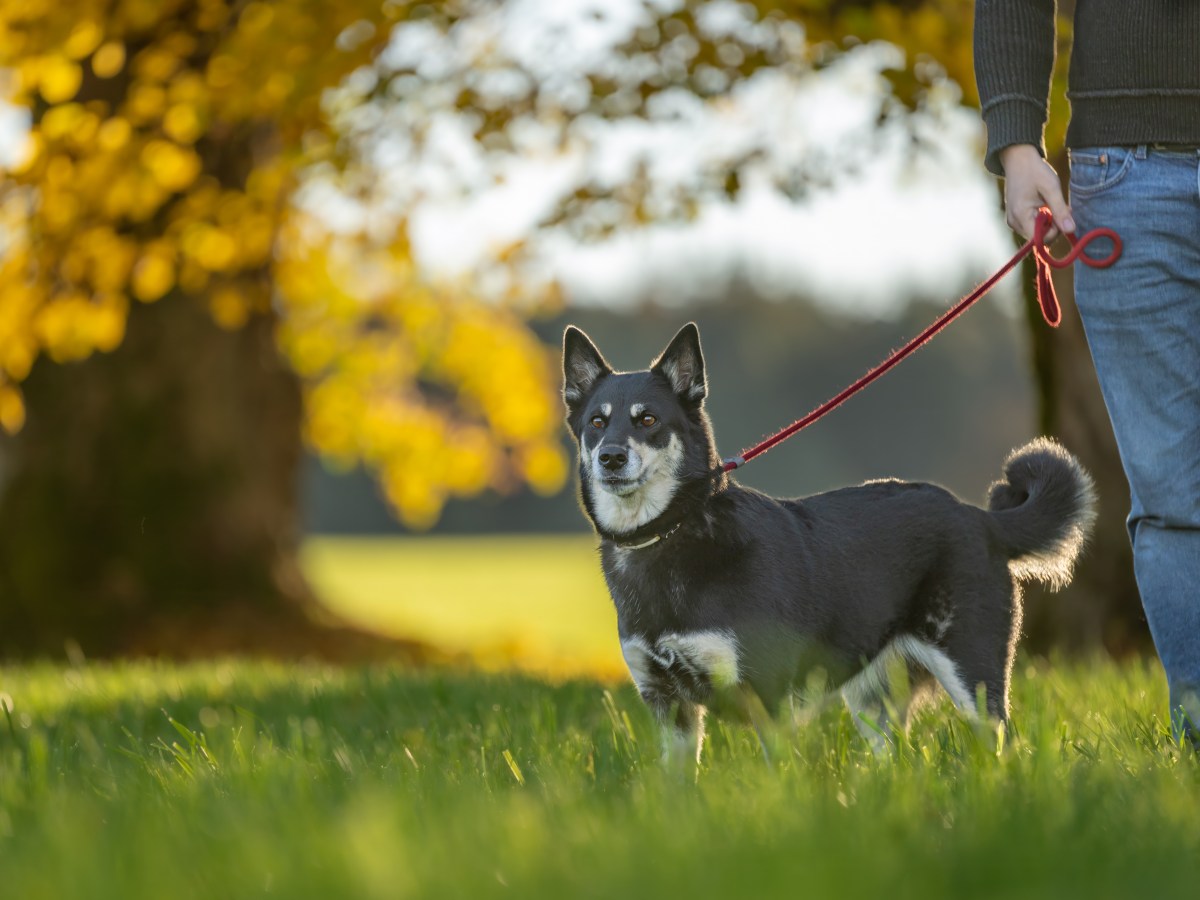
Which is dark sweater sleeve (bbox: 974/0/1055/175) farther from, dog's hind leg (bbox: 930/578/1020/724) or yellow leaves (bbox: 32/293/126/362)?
yellow leaves (bbox: 32/293/126/362)

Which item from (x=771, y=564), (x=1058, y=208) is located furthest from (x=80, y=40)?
(x=1058, y=208)

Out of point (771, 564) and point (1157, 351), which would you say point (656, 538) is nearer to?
point (771, 564)

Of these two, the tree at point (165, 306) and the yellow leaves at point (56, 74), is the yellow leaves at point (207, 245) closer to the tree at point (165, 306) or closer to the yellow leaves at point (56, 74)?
the tree at point (165, 306)

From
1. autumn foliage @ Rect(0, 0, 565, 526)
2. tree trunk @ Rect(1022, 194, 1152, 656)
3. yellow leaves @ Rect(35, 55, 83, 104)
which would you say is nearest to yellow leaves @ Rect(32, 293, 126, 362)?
autumn foliage @ Rect(0, 0, 565, 526)

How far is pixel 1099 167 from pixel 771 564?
1448mm

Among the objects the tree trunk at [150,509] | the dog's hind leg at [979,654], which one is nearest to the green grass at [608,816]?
the dog's hind leg at [979,654]

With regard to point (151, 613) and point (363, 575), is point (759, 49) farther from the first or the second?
point (363, 575)

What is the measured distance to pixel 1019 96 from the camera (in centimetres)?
382

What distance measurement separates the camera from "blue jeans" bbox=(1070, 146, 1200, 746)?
374cm

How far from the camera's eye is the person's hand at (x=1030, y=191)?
12.1 feet

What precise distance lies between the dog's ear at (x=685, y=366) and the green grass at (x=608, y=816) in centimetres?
105

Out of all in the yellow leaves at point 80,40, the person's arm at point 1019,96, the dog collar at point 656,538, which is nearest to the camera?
the person's arm at point 1019,96

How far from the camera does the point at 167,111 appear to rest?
27.5ft

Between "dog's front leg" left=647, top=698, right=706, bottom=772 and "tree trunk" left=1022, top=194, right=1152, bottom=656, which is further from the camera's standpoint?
"tree trunk" left=1022, top=194, right=1152, bottom=656
